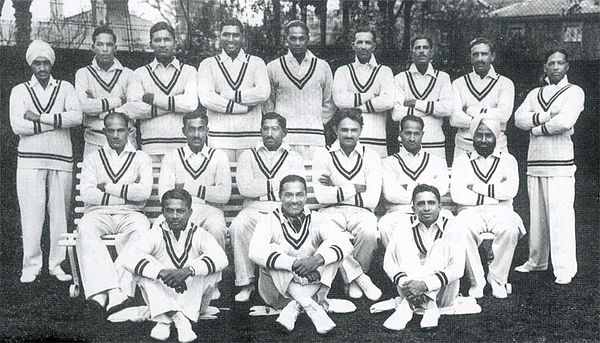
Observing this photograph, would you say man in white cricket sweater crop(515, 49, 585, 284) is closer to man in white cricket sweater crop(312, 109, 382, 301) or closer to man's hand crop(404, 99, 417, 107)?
man's hand crop(404, 99, 417, 107)

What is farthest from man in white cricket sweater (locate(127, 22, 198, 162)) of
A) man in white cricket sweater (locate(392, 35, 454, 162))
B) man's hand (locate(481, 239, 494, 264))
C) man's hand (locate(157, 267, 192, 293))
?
man's hand (locate(481, 239, 494, 264))

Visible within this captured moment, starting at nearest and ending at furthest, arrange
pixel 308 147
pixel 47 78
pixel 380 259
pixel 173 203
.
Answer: pixel 173 203, pixel 47 78, pixel 308 147, pixel 380 259

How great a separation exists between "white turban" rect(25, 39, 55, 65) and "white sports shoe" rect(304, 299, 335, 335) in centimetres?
249

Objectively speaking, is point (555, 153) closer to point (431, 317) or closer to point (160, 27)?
point (431, 317)

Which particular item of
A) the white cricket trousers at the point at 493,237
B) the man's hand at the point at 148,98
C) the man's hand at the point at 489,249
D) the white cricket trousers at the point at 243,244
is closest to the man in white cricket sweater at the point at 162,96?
the man's hand at the point at 148,98

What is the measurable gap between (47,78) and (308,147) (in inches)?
74.2

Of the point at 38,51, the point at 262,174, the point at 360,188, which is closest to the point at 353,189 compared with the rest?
the point at 360,188

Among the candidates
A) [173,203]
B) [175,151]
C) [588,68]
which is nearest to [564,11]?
[588,68]

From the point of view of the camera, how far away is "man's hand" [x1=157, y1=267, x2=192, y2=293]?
11.6 feet

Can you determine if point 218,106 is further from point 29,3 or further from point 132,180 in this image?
point 29,3

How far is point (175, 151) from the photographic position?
445cm

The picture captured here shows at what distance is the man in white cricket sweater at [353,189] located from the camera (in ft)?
14.0

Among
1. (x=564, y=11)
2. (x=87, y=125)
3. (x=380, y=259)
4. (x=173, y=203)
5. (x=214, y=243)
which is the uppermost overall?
(x=564, y=11)

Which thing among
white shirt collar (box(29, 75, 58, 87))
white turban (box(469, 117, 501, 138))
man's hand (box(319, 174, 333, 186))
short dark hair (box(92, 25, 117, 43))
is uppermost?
short dark hair (box(92, 25, 117, 43))
